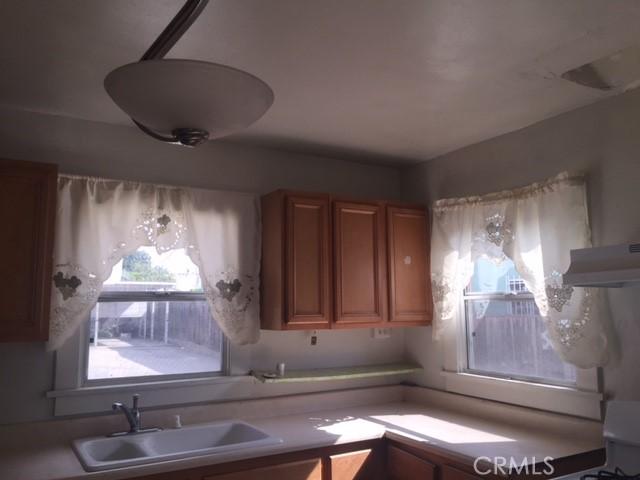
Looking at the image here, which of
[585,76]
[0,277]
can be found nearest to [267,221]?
[0,277]

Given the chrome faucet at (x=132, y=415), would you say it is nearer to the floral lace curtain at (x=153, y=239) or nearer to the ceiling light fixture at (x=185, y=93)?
the floral lace curtain at (x=153, y=239)

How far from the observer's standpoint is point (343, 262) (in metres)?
3.07

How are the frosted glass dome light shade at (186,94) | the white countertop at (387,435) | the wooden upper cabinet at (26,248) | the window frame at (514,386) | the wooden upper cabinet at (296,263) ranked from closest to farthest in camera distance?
the frosted glass dome light shade at (186,94) → the white countertop at (387,435) → the wooden upper cabinet at (26,248) → the window frame at (514,386) → the wooden upper cabinet at (296,263)

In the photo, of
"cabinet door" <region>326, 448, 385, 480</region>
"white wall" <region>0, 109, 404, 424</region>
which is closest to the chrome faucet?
"white wall" <region>0, 109, 404, 424</region>

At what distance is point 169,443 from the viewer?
103 inches

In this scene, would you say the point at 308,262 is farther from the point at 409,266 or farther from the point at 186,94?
the point at 186,94

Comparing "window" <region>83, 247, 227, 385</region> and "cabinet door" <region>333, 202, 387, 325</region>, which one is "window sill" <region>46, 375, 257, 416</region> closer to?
"window" <region>83, 247, 227, 385</region>

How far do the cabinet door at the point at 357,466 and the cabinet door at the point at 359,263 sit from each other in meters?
0.73

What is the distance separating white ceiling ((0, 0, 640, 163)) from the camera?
5.56 feet

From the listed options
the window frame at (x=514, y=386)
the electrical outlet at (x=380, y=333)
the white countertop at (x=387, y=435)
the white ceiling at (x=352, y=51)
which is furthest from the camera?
the electrical outlet at (x=380, y=333)

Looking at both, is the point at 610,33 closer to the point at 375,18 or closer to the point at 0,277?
the point at 375,18

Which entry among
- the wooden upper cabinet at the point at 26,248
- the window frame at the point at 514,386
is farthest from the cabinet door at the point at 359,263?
the wooden upper cabinet at the point at 26,248

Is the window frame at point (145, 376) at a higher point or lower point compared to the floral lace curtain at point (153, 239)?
lower

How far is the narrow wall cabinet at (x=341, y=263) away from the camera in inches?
115
